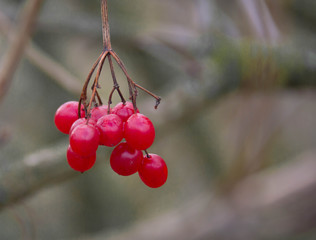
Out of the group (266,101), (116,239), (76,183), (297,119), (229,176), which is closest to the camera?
(266,101)

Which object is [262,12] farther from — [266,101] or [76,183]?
[76,183]

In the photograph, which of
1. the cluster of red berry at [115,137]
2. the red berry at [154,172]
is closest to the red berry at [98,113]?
the cluster of red berry at [115,137]

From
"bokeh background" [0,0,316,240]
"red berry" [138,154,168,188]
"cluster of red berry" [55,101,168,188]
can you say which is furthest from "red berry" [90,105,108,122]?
"bokeh background" [0,0,316,240]

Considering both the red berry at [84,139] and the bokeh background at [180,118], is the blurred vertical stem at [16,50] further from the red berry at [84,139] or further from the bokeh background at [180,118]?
the red berry at [84,139]

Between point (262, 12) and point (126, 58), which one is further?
point (126, 58)

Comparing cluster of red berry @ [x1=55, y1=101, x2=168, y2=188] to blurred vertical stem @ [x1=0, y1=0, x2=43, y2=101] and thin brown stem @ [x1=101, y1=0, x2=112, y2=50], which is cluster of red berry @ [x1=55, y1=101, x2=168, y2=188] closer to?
thin brown stem @ [x1=101, y1=0, x2=112, y2=50]

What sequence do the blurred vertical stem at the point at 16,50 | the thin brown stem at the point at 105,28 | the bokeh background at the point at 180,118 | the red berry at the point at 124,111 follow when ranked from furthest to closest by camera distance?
the bokeh background at the point at 180,118 → the blurred vertical stem at the point at 16,50 → the red berry at the point at 124,111 → the thin brown stem at the point at 105,28

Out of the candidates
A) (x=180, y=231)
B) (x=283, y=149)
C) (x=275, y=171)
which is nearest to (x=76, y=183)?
(x=180, y=231)
